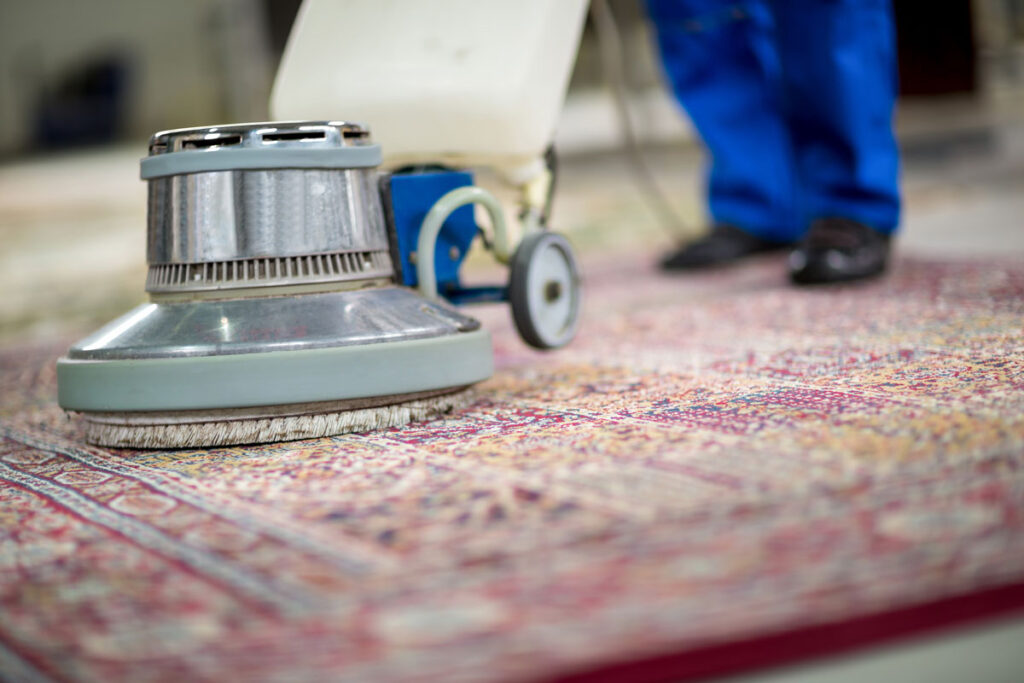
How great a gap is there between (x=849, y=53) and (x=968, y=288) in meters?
0.44

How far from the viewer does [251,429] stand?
1001mm

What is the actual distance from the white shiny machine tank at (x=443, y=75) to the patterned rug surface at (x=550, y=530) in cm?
28

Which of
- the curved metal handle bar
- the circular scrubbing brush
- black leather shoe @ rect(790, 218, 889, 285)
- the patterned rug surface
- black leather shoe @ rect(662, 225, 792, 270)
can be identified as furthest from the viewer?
black leather shoe @ rect(662, 225, 792, 270)

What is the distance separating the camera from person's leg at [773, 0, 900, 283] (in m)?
1.73

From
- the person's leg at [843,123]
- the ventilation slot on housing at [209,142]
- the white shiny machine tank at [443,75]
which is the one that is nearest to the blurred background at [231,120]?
the person's leg at [843,123]

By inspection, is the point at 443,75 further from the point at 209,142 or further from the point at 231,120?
the point at 231,120

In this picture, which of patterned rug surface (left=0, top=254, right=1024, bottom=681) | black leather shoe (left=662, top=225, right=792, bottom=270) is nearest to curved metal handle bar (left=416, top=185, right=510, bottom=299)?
patterned rug surface (left=0, top=254, right=1024, bottom=681)

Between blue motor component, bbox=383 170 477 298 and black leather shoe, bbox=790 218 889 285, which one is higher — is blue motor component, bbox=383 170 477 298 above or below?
above

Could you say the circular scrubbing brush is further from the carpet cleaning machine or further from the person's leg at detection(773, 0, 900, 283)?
the person's leg at detection(773, 0, 900, 283)

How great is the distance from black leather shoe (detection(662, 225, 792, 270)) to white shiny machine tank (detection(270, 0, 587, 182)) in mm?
842

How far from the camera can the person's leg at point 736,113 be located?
212 cm

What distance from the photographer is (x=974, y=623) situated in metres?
0.51

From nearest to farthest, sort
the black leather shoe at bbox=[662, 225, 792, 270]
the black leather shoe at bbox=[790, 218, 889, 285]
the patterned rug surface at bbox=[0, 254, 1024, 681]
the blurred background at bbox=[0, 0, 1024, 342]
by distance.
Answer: the patterned rug surface at bbox=[0, 254, 1024, 681]
the black leather shoe at bbox=[790, 218, 889, 285]
the black leather shoe at bbox=[662, 225, 792, 270]
the blurred background at bbox=[0, 0, 1024, 342]

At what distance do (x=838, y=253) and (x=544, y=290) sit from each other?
0.69m
